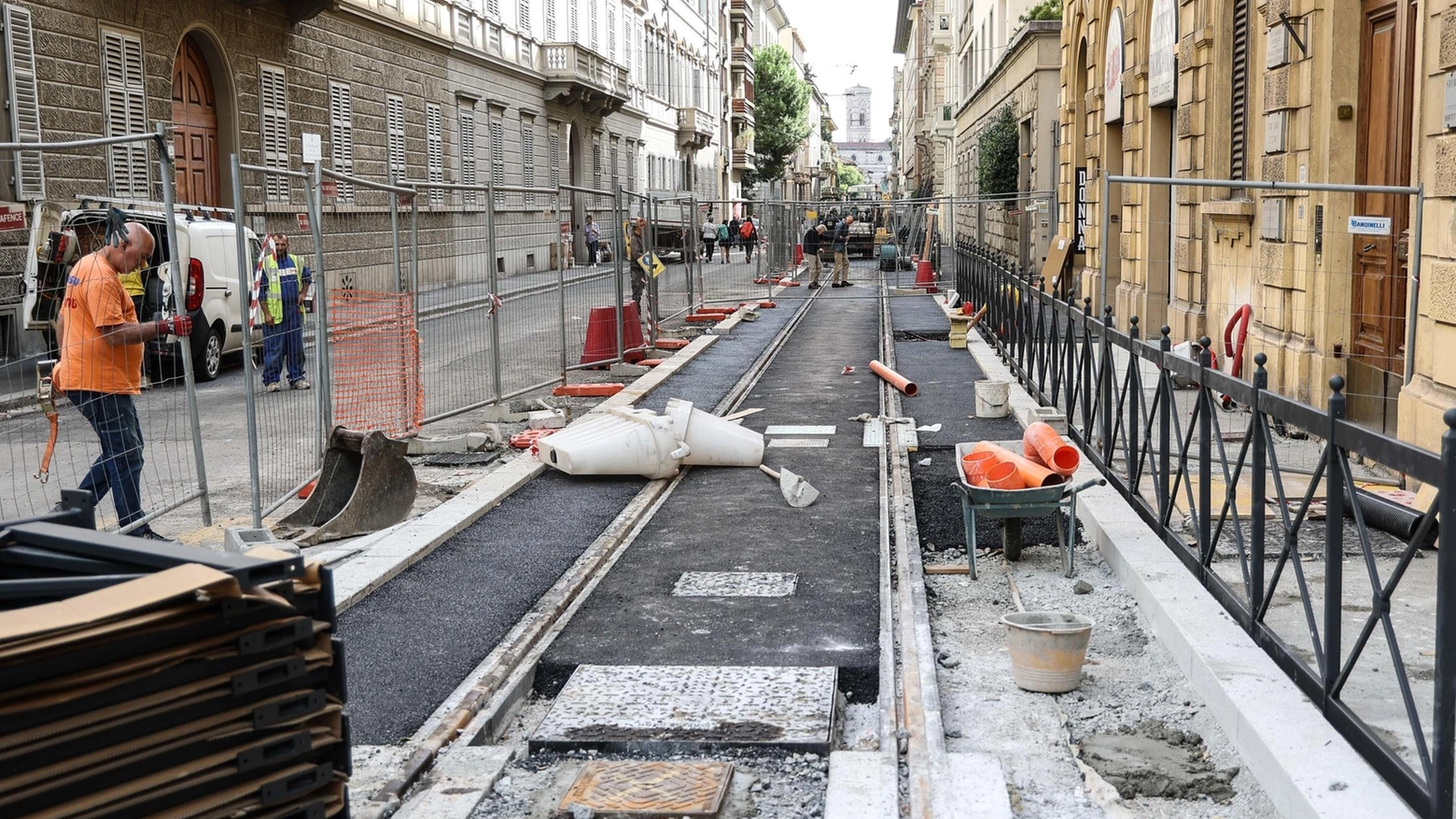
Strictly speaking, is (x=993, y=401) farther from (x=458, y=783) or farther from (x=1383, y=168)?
Answer: (x=458, y=783)

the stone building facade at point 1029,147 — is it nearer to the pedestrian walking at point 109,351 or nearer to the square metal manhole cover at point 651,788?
the pedestrian walking at point 109,351

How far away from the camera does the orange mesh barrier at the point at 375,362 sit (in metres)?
10.9

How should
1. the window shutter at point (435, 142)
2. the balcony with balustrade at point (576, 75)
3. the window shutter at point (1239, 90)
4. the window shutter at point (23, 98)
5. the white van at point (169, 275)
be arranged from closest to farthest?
the white van at point (169, 275) → the window shutter at point (1239, 90) → the window shutter at point (23, 98) → the window shutter at point (435, 142) → the balcony with balustrade at point (576, 75)

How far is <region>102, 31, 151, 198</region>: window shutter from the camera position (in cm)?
1914

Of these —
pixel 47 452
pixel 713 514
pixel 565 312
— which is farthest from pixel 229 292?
pixel 713 514

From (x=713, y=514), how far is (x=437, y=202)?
5.85 meters

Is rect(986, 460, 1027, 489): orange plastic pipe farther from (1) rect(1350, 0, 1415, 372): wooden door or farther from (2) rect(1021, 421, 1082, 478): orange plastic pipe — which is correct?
(1) rect(1350, 0, 1415, 372): wooden door

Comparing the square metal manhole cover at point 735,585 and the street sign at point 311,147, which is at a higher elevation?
the street sign at point 311,147

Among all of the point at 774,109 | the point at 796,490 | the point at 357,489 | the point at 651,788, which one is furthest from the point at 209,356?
the point at 774,109

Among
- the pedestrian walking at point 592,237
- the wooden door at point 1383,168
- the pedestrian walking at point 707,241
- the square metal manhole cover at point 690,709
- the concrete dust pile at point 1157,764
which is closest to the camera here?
the concrete dust pile at point 1157,764

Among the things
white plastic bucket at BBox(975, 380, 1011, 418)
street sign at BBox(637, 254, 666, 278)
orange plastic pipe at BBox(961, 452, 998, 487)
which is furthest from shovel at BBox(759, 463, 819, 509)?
street sign at BBox(637, 254, 666, 278)

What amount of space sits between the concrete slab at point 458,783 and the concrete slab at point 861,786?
119 centimetres

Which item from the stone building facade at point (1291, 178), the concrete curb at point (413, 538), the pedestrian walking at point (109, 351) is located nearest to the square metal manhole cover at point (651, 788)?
the concrete curb at point (413, 538)

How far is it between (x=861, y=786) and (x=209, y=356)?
13.9 meters
